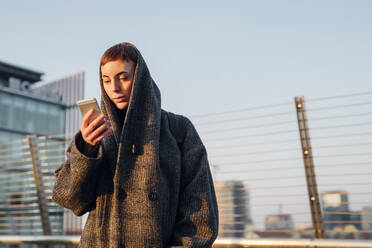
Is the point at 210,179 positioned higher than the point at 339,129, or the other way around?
the point at 339,129

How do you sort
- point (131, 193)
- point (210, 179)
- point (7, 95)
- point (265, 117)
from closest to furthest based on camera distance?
point (131, 193) → point (210, 179) → point (265, 117) → point (7, 95)

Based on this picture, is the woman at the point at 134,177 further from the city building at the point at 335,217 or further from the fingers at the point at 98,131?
the city building at the point at 335,217

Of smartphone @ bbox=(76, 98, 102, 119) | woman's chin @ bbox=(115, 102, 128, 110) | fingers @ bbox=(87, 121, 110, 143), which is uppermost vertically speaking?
woman's chin @ bbox=(115, 102, 128, 110)

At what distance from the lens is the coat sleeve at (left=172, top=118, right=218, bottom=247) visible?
1248 millimetres

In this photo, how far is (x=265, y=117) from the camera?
3.59m

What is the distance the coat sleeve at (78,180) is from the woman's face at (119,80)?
186 mm

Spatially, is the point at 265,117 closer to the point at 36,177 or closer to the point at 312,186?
the point at 312,186

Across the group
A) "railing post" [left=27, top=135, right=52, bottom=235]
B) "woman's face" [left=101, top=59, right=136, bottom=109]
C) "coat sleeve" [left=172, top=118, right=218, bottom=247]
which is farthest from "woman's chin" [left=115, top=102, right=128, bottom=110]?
"railing post" [left=27, top=135, right=52, bottom=235]

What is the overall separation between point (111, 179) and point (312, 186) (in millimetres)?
2314

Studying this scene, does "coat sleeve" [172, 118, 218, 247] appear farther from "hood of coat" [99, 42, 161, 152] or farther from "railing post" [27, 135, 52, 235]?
"railing post" [27, 135, 52, 235]

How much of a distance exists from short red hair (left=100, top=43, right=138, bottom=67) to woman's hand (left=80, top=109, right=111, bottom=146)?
Answer: 0.25 meters

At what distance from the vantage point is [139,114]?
4.32 ft

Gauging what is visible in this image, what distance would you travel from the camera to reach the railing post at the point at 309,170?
3143 millimetres

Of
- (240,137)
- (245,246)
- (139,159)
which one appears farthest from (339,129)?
(139,159)
